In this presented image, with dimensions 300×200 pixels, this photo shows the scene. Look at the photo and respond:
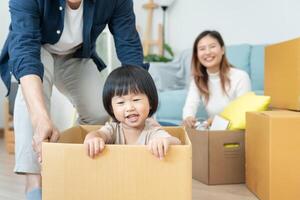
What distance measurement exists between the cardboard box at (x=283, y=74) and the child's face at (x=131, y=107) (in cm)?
69

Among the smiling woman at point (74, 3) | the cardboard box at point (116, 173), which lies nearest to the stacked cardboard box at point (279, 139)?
the cardboard box at point (116, 173)

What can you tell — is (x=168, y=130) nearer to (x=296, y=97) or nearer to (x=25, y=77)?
(x=25, y=77)

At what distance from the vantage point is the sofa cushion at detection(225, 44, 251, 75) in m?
2.95

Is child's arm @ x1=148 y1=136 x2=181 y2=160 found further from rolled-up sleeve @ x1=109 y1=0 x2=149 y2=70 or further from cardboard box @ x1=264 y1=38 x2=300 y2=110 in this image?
cardboard box @ x1=264 y1=38 x2=300 y2=110

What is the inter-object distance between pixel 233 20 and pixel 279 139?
2.23 metres

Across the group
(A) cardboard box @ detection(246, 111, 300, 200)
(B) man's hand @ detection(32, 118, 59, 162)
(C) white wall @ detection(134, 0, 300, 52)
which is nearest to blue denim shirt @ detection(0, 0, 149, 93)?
(B) man's hand @ detection(32, 118, 59, 162)

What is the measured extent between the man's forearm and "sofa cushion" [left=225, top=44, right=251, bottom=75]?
7.19 ft

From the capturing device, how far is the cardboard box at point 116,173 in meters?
0.78

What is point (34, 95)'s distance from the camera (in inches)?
37.4

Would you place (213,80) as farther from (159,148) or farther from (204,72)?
(159,148)

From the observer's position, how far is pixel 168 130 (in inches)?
43.7

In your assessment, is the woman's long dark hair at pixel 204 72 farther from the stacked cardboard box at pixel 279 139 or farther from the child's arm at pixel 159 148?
the child's arm at pixel 159 148

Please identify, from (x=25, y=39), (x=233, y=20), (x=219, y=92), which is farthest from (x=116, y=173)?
(x=233, y=20)

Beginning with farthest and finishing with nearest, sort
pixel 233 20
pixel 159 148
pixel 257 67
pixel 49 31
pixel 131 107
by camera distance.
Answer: pixel 233 20, pixel 257 67, pixel 49 31, pixel 131 107, pixel 159 148
